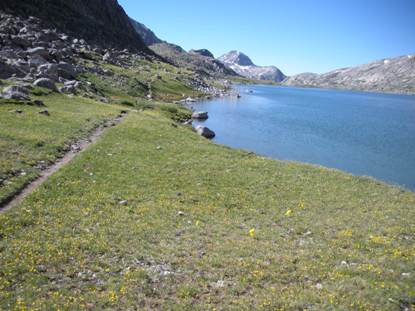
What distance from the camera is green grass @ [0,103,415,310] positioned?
1302cm

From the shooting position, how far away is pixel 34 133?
30078mm

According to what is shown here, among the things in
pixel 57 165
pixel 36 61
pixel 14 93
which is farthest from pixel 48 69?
pixel 57 165

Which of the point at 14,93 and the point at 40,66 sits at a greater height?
the point at 40,66

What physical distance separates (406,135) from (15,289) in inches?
3476

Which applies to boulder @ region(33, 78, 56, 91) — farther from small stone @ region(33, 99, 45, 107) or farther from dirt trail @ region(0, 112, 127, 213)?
dirt trail @ region(0, 112, 127, 213)

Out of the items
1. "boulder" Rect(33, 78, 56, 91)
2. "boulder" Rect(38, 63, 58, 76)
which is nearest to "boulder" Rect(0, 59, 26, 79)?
"boulder" Rect(38, 63, 58, 76)

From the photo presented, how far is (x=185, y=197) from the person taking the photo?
23.1m

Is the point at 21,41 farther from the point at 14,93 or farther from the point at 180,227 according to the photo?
the point at 180,227

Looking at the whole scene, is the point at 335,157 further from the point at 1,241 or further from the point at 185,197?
the point at 1,241

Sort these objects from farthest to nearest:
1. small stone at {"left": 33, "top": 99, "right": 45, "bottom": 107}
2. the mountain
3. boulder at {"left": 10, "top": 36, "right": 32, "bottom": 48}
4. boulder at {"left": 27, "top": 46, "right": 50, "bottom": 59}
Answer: the mountain, boulder at {"left": 10, "top": 36, "right": 32, "bottom": 48}, boulder at {"left": 27, "top": 46, "right": 50, "bottom": 59}, small stone at {"left": 33, "top": 99, "right": 45, "bottom": 107}

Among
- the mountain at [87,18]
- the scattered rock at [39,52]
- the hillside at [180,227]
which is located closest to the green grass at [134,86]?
the scattered rock at [39,52]

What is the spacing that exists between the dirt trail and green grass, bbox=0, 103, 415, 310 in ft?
2.37

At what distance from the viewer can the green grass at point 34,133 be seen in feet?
71.7

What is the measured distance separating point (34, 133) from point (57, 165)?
268 inches
